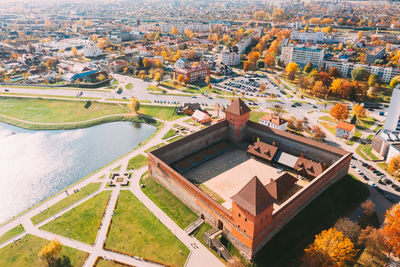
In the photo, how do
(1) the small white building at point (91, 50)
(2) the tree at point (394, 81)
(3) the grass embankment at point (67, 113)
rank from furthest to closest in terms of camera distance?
(1) the small white building at point (91, 50)
(2) the tree at point (394, 81)
(3) the grass embankment at point (67, 113)

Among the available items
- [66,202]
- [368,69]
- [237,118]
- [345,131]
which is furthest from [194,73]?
[66,202]

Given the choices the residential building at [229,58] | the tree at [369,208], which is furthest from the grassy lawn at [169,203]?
the residential building at [229,58]

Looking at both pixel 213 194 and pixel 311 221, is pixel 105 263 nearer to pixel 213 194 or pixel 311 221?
pixel 213 194

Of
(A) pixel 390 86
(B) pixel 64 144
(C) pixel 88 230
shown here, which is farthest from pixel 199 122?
(A) pixel 390 86

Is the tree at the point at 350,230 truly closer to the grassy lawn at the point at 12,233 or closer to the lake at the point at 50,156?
the grassy lawn at the point at 12,233

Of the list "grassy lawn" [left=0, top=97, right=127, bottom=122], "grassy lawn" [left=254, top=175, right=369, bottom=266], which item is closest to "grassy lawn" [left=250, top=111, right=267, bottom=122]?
"grassy lawn" [left=254, top=175, right=369, bottom=266]

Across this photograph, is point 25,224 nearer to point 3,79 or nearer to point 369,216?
point 369,216
